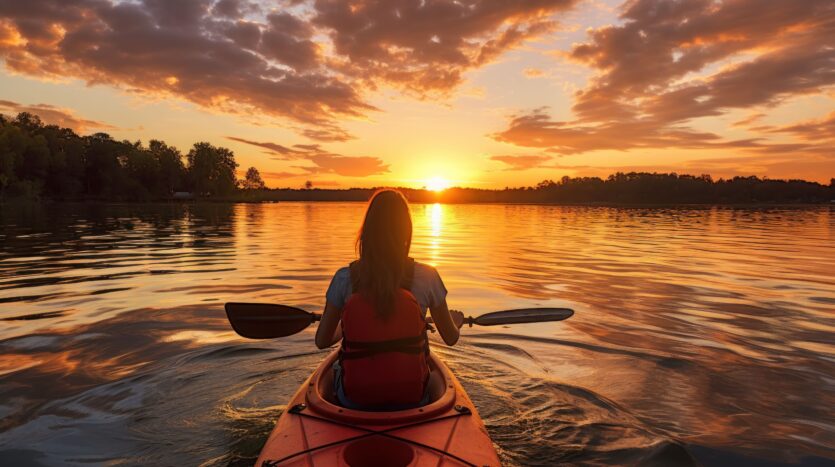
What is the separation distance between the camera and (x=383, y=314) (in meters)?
3.26

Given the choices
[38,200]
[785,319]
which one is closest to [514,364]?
[785,319]

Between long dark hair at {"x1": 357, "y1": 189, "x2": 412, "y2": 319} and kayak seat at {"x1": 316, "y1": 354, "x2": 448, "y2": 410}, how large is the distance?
114 centimetres

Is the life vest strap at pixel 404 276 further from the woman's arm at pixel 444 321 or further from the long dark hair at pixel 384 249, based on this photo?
the woman's arm at pixel 444 321

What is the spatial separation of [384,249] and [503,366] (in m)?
3.90

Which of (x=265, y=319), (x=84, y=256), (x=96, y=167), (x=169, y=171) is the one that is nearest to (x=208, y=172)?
(x=169, y=171)

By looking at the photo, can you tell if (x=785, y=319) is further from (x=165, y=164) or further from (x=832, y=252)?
(x=165, y=164)

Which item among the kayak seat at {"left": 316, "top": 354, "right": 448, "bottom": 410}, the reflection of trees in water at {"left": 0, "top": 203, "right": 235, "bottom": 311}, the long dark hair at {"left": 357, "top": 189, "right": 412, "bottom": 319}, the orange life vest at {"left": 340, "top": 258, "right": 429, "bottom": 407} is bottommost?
the reflection of trees in water at {"left": 0, "top": 203, "right": 235, "bottom": 311}

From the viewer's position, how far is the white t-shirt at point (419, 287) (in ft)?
11.6

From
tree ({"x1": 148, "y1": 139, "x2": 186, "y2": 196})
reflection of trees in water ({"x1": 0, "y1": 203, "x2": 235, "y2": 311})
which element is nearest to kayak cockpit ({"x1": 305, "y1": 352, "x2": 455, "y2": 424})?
reflection of trees in water ({"x1": 0, "y1": 203, "x2": 235, "y2": 311})

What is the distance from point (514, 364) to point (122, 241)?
2054 centimetres

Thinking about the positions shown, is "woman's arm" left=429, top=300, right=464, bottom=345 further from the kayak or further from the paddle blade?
the paddle blade

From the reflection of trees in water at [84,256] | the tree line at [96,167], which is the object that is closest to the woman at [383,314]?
the reflection of trees in water at [84,256]

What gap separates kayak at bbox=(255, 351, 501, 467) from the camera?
2967 millimetres

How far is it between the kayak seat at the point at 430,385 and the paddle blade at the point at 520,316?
127cm
